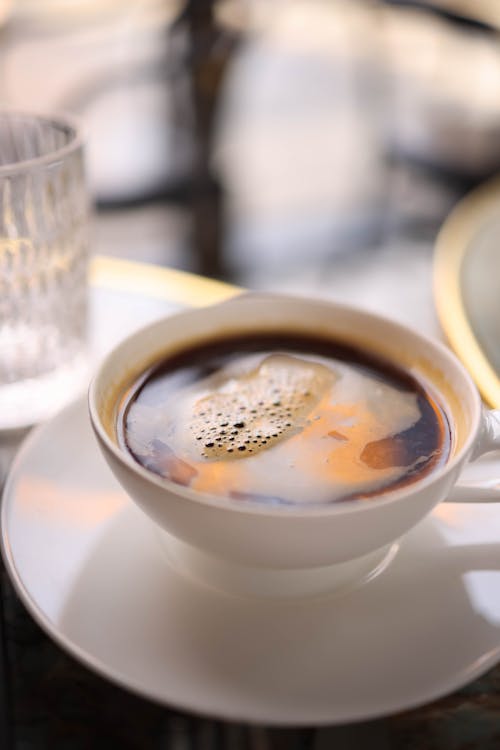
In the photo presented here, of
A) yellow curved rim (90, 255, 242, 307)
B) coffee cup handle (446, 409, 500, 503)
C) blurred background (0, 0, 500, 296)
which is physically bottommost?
blurred background (0, 0, 500, 296)

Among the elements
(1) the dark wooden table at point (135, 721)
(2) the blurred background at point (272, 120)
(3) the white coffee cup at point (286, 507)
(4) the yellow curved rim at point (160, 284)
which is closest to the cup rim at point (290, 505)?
(3) the white coffee cup at point (286, 507)

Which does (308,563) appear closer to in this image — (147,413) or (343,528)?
(343,528)

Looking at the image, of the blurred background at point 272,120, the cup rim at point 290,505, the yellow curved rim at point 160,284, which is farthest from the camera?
the blurred background at point 272,120

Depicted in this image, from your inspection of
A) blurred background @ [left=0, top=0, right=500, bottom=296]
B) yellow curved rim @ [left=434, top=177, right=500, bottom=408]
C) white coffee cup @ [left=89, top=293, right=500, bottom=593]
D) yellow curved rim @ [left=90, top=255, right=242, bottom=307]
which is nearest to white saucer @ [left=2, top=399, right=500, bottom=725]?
white coffee cup @ [left=89, top=293, right=500, bottom=593]

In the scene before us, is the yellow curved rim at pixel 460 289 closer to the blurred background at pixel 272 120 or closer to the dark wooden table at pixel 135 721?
the blurred background at pixel 272 120

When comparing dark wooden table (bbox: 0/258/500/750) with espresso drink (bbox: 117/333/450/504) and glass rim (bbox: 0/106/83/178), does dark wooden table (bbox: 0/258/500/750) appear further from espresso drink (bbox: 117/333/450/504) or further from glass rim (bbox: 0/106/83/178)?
glass rim (bbox: 0/106/83/178)

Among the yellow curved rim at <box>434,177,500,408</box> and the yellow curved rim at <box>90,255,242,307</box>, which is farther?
the yellow curved rim at <box>90,255,242,307</box>

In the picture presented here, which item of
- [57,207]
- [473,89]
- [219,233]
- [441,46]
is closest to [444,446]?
[57,207]
